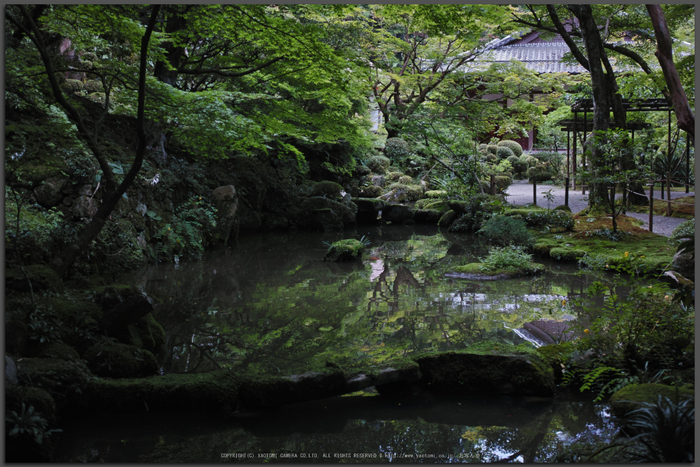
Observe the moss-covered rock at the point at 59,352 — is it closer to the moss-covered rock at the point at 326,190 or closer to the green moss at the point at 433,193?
the moss-covered rock at the point at 326,190

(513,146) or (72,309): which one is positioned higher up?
(513,146)

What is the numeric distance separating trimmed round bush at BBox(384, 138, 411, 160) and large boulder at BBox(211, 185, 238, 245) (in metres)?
10.8

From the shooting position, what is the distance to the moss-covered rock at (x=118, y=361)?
4234 mm

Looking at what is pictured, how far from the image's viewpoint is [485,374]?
4129 mm

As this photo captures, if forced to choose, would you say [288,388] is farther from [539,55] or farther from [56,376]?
[539,55]

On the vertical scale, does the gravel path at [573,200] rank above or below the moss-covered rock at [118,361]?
above

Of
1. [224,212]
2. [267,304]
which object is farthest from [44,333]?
[224,212]

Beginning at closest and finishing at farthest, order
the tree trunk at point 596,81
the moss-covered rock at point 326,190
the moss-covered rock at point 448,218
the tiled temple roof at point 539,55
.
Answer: the tree trunk at point 596,81 → the moss-covered rock at point 448,218 → the moss-covered rock at point 326,190 → the tiled temple roof at point 539,55

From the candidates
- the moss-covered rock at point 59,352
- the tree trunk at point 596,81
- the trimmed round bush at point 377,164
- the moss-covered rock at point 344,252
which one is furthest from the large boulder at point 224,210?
the trimmed round bush at point 377,164

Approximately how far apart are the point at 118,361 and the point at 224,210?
818cm

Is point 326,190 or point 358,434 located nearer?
point 358,434

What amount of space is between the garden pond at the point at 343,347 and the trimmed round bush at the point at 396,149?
36.4 ft

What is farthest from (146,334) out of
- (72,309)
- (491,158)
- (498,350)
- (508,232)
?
(491,158)

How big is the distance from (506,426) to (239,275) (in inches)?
256
